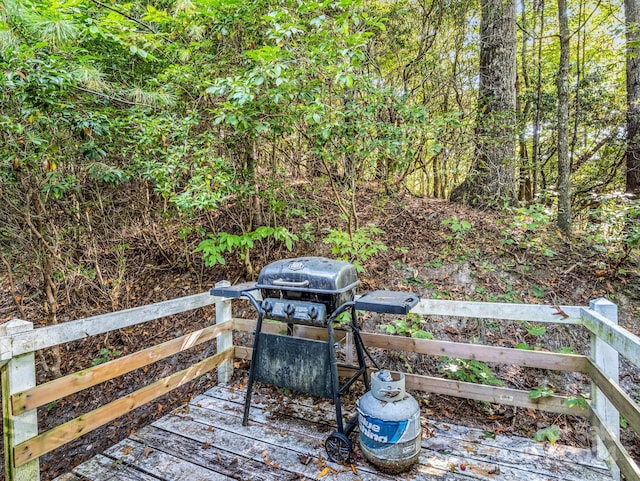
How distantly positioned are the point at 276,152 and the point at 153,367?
3.08 m

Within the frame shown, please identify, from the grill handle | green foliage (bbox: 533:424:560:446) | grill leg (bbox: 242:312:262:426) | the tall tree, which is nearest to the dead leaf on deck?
grill leg (bbox: 242:312:262:426)

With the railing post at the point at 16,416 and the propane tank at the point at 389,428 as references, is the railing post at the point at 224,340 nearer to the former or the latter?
the railing post at the point at 16,416

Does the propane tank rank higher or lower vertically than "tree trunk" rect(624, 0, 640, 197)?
lower

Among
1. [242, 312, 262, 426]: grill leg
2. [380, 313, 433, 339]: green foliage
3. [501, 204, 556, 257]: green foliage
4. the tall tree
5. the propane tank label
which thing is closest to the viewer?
the propane tank label

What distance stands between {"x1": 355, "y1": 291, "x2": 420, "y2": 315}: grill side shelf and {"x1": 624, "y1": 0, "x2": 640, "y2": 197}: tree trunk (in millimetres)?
4360

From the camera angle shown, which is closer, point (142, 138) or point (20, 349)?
point (20, 349)

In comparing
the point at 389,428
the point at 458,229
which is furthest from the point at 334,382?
the point at 458,229

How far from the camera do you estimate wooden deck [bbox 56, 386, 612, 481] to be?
6.38 feet

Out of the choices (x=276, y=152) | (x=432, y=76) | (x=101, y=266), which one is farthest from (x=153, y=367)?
(x=432, y=76)

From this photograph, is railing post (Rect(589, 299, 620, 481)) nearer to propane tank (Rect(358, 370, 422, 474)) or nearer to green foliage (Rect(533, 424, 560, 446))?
green foliage (Rect(533, 424, 560, 446))

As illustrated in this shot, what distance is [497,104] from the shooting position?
4969 millimetres

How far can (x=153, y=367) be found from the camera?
4.11m

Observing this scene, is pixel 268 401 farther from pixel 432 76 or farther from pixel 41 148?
pixel 432 76

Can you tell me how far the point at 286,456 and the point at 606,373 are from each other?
196cm
